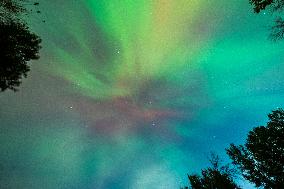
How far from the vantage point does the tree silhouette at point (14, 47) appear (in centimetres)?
1370

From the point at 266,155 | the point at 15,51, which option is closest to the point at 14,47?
the point at 15,51

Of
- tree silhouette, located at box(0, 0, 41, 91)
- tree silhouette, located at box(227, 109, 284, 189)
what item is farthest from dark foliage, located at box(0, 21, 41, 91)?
tree silhouette, located at box(227, 109, 284, 189)

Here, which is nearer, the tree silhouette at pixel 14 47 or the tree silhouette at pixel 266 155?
the tree silhouette at pixel 14 47

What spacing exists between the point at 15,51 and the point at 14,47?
0.27 meters

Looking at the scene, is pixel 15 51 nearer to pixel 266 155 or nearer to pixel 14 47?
pixel 14 47

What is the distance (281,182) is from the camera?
20781mm

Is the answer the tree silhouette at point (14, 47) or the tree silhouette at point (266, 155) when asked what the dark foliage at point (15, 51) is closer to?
the tree silhouette at point (14, 47)

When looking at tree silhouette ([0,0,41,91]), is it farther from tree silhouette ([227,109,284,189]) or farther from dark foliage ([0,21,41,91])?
tree silhouette ([227,109,284,189])

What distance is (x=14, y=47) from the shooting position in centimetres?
1501

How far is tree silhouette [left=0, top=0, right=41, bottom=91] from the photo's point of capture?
45.0ft

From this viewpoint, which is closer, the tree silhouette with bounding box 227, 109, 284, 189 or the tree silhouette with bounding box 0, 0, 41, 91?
the tree silhouette with bounding box 0, 0, 41, 91

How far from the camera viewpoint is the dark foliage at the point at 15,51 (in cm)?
1441

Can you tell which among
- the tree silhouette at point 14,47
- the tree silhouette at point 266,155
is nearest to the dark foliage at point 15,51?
the tree silhouette at point 14,47

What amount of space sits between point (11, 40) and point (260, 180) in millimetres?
22664
